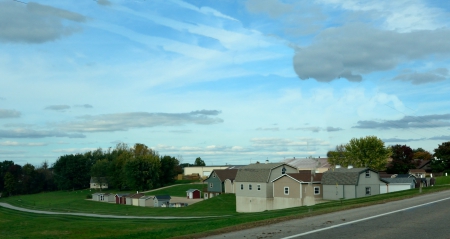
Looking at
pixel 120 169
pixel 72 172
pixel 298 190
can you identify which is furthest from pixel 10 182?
pixel 298 190

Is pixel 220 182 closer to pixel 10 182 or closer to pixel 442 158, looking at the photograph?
pixel 442 158

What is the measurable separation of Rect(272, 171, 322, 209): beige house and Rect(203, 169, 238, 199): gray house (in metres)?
22.6

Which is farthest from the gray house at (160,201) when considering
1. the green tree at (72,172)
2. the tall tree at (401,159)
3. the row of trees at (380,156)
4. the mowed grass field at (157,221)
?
the green tree at (72,172)

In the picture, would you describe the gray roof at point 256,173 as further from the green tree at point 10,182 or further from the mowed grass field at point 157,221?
the green tree at point 10,182

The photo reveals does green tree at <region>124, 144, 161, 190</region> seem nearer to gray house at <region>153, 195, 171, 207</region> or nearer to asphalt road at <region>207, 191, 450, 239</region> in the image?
gray house at <region>153, 195, 171, 207</region>

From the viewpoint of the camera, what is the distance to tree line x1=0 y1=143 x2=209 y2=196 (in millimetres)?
120438

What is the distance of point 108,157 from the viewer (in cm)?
15025

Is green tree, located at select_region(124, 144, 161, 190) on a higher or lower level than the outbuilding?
higher

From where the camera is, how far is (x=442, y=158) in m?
103

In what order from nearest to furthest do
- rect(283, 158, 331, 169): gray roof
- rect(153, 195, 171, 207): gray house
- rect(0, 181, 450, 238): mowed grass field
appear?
rect(0, 181, 450, 238): mowed grass field, rect(153, 195, 171, 207): gray house, rect(283, 158, 331, 169): gray roof

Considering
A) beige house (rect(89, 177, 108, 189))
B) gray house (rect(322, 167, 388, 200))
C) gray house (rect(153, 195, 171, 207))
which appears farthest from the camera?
beige house (rect(89, 177, 108, 189))

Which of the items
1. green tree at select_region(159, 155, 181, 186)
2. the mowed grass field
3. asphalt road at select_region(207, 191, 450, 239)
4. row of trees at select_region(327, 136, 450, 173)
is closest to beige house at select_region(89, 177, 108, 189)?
green tree at select_region(159, 155, 181, 186)

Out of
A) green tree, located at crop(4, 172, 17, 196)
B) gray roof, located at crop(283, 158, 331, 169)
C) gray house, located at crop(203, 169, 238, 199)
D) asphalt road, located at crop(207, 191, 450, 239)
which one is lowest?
green tree, located at crop(4, 172, 17, 196)

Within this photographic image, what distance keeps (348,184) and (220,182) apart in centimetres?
3406
